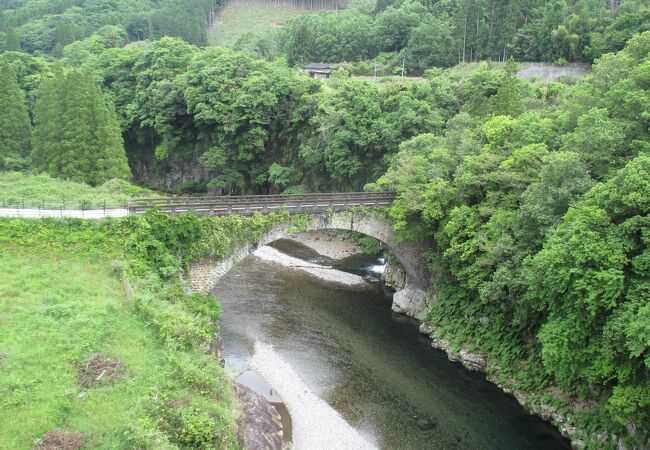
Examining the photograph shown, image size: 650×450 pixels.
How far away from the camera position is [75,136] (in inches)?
1831

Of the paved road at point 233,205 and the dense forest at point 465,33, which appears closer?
the paved road at point 233,205

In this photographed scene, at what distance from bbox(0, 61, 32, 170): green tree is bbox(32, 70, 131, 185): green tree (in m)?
4.26

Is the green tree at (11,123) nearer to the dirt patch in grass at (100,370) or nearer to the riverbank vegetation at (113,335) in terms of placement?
the riverbank vegetation at (113,335)

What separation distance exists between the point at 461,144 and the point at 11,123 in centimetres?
4401

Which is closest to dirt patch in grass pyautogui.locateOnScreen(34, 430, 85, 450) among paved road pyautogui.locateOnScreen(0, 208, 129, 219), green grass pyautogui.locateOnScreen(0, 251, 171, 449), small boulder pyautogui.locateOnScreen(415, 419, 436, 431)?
green grass pyautogui.locateOnScreen(0, 251, 171, 449)

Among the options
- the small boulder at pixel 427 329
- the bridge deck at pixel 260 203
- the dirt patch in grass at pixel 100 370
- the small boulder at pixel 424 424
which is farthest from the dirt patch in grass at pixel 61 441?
the small boulder at pixel 427 329

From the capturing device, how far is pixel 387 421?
24.9 meters

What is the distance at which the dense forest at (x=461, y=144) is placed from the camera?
20.3 metres

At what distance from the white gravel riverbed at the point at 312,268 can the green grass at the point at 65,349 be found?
20.8 m

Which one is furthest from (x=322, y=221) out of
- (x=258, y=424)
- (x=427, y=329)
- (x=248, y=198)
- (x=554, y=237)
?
(x=554, y=237)

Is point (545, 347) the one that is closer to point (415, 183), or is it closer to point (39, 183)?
point (415, 183)

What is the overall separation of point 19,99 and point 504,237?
49151mm

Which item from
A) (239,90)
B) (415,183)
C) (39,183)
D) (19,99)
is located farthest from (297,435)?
(19,99)

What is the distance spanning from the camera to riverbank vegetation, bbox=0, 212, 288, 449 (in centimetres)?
1598
